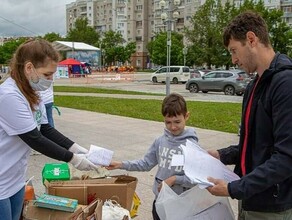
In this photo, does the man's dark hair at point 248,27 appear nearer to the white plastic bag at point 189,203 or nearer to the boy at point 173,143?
the white plastic bag at point 189,203

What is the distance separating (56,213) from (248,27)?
1570 millimetres

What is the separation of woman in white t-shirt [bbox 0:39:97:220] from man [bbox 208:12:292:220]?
3.45 ft

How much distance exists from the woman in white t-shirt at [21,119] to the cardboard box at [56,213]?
88 mm

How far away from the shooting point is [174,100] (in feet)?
9.69

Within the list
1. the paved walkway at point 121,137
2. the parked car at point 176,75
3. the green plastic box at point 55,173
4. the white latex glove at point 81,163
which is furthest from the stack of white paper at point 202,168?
the parked car at point 176,75

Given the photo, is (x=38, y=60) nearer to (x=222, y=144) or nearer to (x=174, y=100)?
(x=174, y=100)

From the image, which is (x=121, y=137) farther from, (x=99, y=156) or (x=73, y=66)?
(x=73, y=66)

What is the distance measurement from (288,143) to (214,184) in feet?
1.46

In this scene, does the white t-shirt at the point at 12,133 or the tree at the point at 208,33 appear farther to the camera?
the tree at the point at 208,33

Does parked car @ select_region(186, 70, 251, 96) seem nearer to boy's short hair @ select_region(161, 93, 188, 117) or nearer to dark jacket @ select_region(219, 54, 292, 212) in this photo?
boy's short hair @ select_region(161, 93, 188, 117)

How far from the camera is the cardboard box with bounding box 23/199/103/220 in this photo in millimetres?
2393

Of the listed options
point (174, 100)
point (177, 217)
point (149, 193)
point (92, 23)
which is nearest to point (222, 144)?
point (149, 193)

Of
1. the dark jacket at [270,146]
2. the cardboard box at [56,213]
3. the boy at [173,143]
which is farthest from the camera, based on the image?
the boy at [173,143]

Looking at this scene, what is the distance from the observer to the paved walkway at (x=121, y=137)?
5.32m
